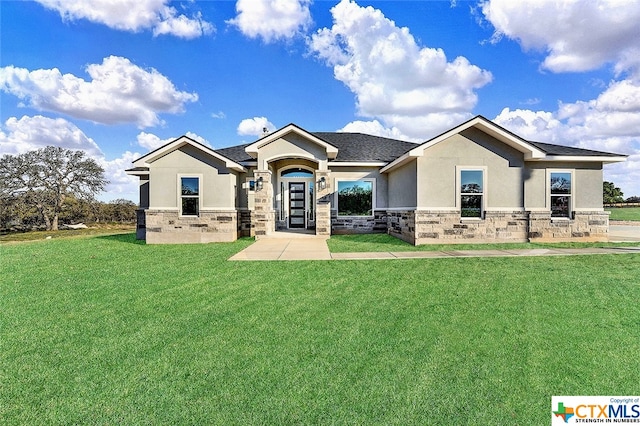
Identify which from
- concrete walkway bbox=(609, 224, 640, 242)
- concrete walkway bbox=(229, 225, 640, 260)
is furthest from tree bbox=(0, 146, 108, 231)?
concrete walkway bbox=(609, 224, 640, 242)

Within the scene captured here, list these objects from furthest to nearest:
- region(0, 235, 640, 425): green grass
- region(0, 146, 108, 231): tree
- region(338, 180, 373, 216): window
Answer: region(0, 146, 108, 231): tree < region(338, 180, 373, 216): window < region(0, 235, 640, 425): green grass

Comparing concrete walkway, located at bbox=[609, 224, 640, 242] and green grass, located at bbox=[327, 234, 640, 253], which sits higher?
concrete walkway, located at bbox=[609, 224, 640, 242]

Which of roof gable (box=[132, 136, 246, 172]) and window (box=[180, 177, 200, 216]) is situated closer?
roof gable (box=[132, 136, 246, 172])

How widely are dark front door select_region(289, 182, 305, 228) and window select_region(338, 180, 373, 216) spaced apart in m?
2.20

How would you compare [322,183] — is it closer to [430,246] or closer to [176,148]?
[430,246]

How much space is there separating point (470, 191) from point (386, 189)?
4216 mm

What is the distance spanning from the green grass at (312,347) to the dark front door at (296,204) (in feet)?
32.4

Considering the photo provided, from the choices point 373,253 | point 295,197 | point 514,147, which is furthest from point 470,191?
point 295,197

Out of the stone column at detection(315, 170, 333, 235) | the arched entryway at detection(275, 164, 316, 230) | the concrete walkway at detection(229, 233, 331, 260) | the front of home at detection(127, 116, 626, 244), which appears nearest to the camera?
the concrete walkway at detection(229, 233, 331, 260)

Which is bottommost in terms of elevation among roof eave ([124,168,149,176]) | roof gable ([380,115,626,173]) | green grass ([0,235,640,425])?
green grass ([0,235,640,425])

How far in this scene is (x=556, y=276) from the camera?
634 cm

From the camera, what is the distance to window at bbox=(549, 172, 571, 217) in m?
12.0

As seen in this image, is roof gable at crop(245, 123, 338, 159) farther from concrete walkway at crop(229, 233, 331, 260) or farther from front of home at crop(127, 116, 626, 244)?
concrete walkway at crop(229, 233, 331, 260)

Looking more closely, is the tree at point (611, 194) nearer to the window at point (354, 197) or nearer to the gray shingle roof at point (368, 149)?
the gray shingle roof at point (368, 149)
